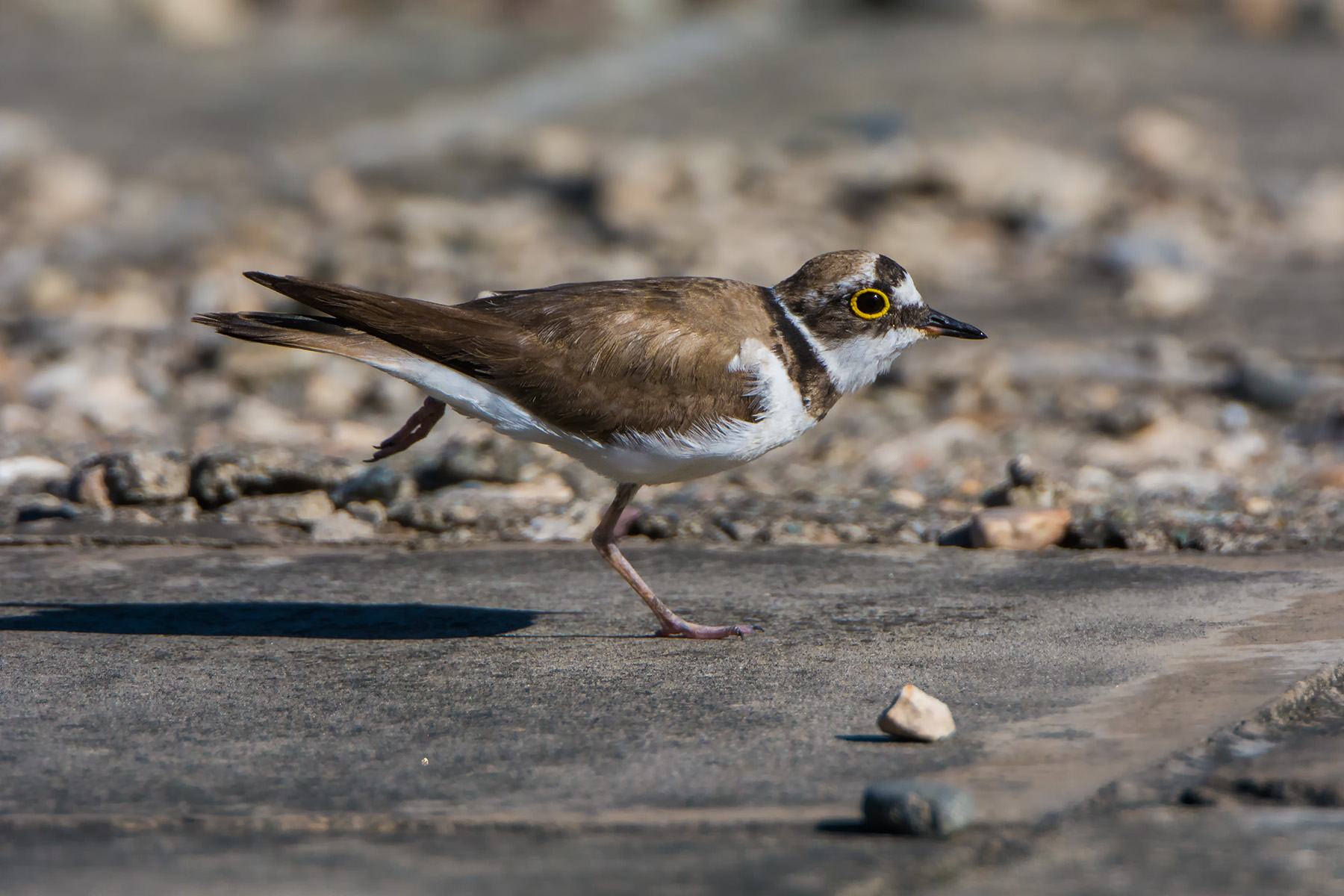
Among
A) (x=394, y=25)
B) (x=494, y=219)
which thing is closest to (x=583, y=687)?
(x=494, y=219)

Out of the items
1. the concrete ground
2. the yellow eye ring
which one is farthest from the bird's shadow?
the yellow eye ring

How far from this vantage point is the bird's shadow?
12.3 feet

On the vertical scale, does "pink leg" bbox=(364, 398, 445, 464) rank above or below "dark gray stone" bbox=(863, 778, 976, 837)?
above

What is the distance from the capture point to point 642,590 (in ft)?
12.4

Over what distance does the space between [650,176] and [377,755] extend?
791 centimetres

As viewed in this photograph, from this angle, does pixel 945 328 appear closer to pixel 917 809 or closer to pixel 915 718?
pixel 915 718

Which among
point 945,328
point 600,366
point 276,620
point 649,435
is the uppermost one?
point 945,328

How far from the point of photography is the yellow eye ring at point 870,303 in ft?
13.3

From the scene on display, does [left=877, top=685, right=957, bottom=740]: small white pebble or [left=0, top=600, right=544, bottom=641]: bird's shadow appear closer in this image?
[left=877, top=685, right=957, bottom=740]: small white pebble

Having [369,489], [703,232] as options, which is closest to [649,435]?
[369,489]

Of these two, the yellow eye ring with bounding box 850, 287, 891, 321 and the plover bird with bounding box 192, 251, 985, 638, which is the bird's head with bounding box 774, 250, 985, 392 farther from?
the plover bird with bounding box 192, 251, 985, 638

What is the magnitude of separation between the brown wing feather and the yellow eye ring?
0.38 m

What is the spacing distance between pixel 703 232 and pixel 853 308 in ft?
18.1

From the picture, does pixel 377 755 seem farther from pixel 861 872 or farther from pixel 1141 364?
pixel 1141 364
